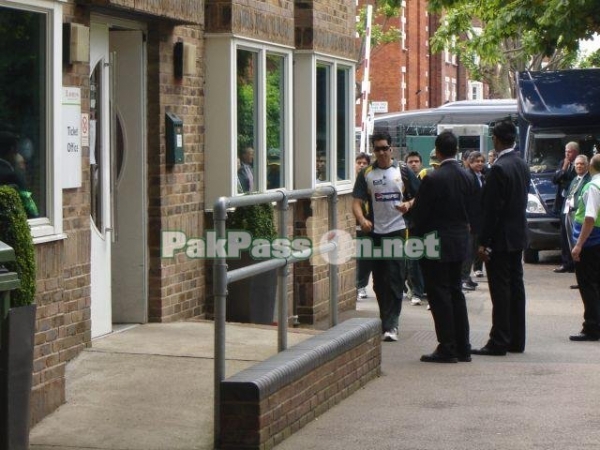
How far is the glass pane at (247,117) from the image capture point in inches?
497

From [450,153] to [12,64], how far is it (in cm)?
435

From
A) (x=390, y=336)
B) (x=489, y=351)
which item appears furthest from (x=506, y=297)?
(x=390, y=336)

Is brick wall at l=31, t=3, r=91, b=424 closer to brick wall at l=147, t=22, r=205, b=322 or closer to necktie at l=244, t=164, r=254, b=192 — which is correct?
brick wall at l=147, t=22, r=205, b=322

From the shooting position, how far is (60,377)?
816 cm

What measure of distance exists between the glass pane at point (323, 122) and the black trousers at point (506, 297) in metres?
3.46

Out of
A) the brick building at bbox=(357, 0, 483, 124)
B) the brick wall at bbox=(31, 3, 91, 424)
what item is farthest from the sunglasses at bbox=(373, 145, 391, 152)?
the brick building at bbox=(357, 0, 483, 124)

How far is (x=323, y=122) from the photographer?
49.6ft

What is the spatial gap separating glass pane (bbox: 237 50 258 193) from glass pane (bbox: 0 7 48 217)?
4338 millimetres

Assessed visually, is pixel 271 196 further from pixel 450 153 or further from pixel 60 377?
pixel 450 153

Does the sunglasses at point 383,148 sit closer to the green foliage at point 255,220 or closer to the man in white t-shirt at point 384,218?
the man in white t-shirt at point 384,218

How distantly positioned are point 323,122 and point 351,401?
613 cm

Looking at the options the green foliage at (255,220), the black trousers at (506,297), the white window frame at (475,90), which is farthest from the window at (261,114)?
the white window frame at (475,90)

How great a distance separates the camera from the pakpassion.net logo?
7699 millimetres

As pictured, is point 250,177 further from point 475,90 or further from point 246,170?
point 475,90
